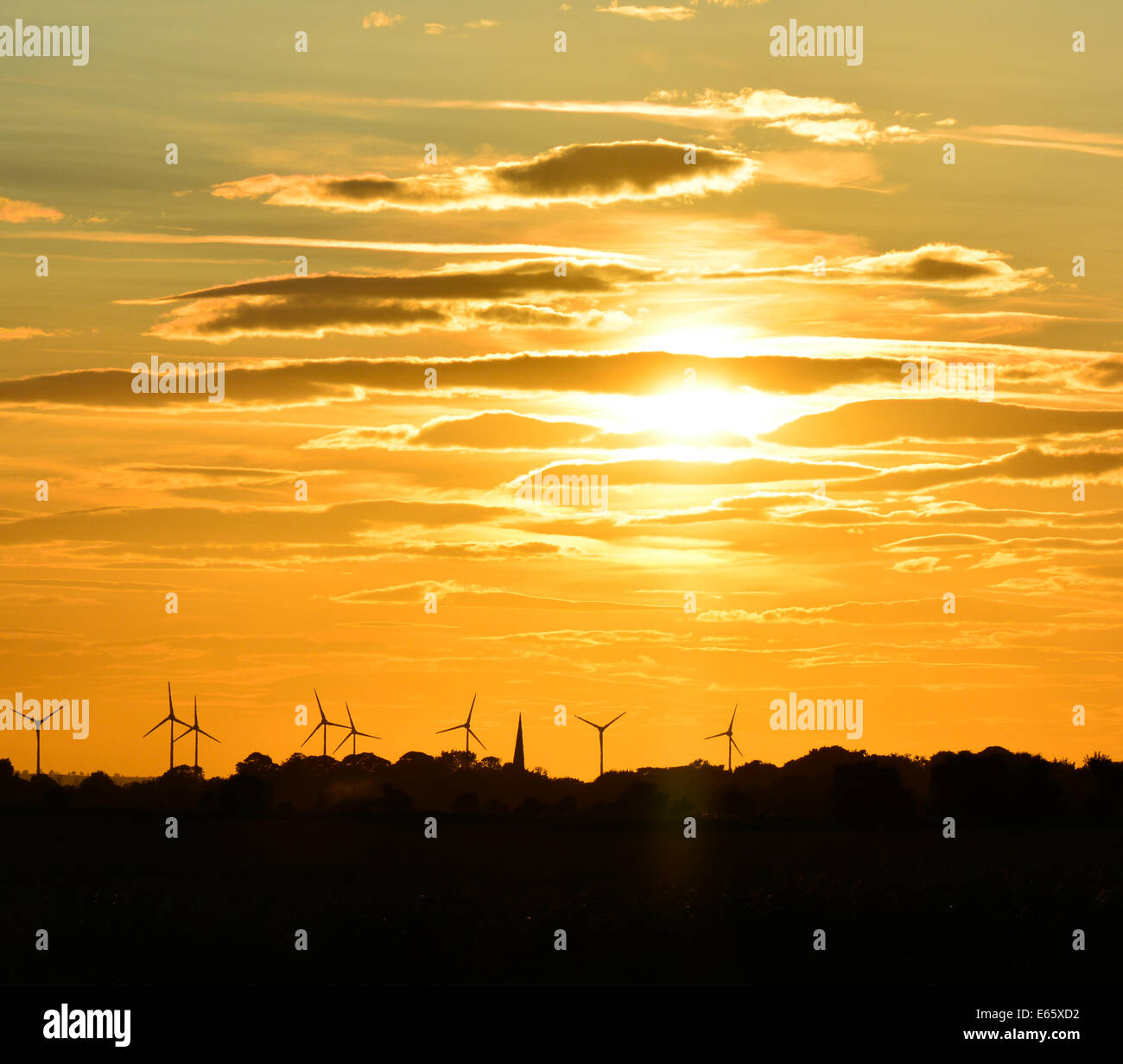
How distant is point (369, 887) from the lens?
3949 inches

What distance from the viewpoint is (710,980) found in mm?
74062
